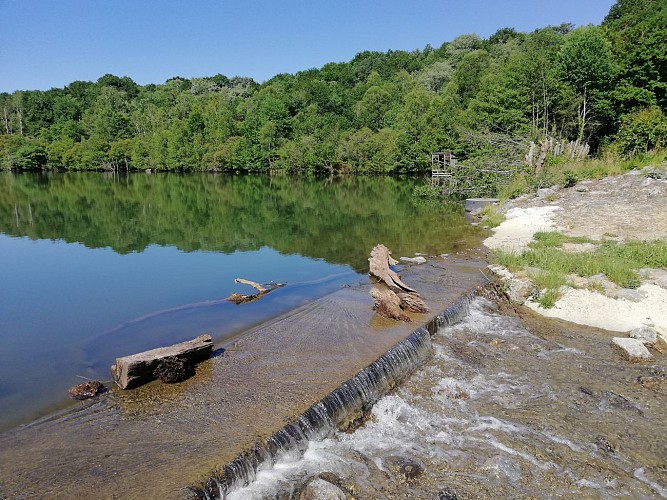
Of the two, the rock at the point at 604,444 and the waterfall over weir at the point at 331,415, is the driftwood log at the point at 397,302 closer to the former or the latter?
the waterfall over weir at the point at 331,415

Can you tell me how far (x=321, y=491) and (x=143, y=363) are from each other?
4.13 meters

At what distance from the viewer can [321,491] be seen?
5.75 metres

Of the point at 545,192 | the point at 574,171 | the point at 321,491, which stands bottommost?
the point at 321,491

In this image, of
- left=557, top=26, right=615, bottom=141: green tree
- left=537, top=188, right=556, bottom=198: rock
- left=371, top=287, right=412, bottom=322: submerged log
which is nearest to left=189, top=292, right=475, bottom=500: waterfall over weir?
left=371, top=287, right=412, bottom=322: submerged log

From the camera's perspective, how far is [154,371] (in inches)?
324

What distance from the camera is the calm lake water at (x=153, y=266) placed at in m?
10.2

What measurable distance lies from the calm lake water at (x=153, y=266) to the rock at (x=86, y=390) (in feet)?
0.62

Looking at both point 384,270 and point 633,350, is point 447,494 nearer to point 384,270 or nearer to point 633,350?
point 633,350

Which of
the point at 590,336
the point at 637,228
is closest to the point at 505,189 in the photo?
the point at 637,228

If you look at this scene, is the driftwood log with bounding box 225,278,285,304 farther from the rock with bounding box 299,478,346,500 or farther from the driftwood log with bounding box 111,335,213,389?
the rock with bounding box 299,478,346,500

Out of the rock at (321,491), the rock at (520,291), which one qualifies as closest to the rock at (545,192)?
the rock at (520,291)

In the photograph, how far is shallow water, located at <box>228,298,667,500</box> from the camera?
6.21 m

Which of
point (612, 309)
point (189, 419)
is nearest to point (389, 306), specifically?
point (189, 419)

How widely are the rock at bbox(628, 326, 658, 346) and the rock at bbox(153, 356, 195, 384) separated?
1015 cm
